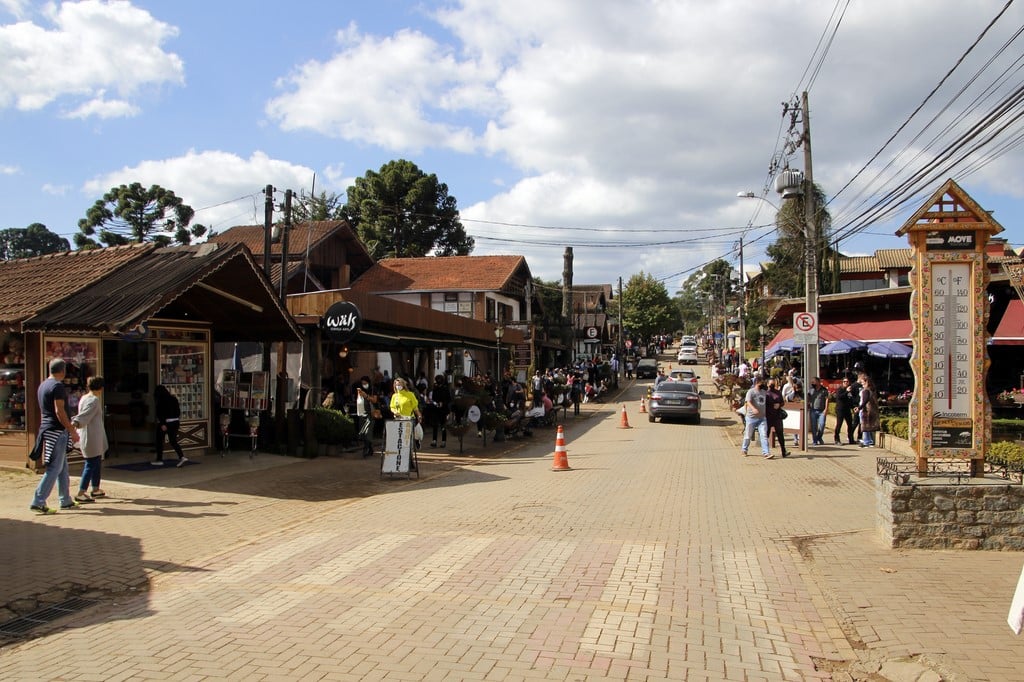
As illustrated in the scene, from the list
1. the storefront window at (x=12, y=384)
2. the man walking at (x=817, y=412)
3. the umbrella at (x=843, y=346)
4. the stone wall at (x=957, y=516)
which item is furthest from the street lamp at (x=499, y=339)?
the stone wall at (x=957, y=516)

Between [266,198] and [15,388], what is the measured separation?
6812 millimetres

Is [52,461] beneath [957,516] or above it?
above

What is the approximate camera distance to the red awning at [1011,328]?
22453 mm

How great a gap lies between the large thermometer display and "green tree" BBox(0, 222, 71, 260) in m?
81.1

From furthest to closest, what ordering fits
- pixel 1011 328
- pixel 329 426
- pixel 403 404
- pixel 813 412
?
pixel 1011 328 → pixel 813 412 → pixel 329 426 → pixel 403 404

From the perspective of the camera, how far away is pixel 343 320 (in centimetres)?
1548

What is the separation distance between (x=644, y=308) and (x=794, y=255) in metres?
38.8

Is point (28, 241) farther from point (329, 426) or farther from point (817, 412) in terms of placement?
point (817, 412)

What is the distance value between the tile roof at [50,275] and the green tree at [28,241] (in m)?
68.6

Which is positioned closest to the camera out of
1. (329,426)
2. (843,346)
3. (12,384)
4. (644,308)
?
(12,384)

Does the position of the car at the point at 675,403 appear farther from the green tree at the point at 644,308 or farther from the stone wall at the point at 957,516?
the green tree at the point at 644,308

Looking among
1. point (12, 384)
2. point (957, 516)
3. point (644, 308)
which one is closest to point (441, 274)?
point (12, 384)

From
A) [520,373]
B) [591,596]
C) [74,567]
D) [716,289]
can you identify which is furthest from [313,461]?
[716,289]

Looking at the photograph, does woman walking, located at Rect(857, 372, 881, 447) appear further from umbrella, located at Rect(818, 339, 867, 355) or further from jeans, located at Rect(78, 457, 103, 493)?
jeans, located at Rect(78, 457, 103, 493)
